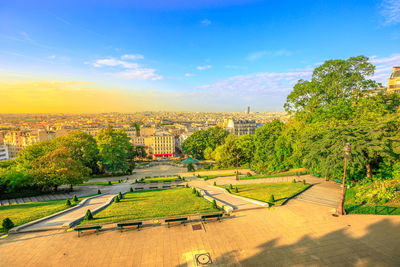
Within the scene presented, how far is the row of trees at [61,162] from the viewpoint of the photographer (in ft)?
79.2

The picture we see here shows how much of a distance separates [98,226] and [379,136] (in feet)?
67.2

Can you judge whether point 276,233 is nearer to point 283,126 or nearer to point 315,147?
point 315,147

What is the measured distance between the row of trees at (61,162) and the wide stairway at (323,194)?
2690 centimetres

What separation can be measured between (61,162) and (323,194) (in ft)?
101

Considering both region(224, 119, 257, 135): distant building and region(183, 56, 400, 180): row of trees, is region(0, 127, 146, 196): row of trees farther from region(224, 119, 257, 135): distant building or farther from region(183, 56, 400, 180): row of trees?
region(224, 119, 257, 135): distant building

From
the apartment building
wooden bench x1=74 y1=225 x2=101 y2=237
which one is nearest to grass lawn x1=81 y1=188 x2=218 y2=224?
wooden bench x1=74 y1=225 x2=101 y2=237

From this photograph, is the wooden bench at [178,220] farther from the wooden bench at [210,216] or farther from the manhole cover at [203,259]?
the manhole cover at [203,259]

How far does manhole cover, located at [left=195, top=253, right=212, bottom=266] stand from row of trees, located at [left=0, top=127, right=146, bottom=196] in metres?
23.0

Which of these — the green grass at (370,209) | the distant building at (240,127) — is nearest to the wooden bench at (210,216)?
the green grass at (370,209)

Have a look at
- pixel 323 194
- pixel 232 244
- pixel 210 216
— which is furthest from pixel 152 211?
pixel 323 194

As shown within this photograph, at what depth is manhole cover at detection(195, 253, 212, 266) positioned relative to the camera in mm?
8453

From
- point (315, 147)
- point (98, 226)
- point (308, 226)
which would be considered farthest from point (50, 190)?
point (315, 147)

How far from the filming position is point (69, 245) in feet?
32.3

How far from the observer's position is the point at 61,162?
25766mm
